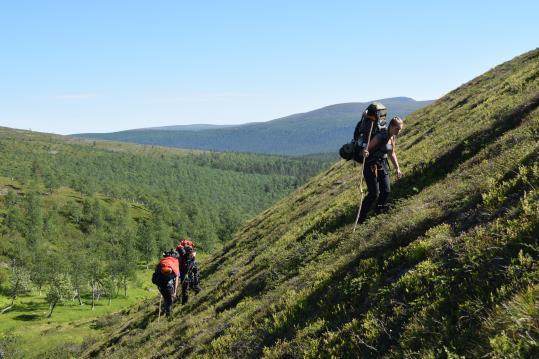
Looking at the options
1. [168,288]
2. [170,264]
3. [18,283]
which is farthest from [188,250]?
[18,283]

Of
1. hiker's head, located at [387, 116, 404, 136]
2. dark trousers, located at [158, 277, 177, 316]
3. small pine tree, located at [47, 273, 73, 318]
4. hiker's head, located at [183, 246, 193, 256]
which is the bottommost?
small pine tree, located at [47, 273, 73, 318]

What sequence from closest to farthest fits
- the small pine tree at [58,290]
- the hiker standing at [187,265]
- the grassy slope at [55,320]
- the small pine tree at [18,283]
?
the hiker standing at [187,265] < the grassy slope at [55,320] < the small pine tree at [58,290] < the small pine tree at [18,283]

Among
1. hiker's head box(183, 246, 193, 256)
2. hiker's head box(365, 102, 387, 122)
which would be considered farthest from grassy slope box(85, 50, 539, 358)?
hiker's head box(183, 246, 193, 256)

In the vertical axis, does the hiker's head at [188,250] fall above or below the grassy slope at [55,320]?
above

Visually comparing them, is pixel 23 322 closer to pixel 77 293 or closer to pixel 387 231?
pixel 77 293

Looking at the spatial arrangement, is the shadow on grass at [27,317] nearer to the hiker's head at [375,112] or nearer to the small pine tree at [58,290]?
the small pine tree at [58,290]

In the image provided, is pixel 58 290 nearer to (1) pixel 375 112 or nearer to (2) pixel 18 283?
(2) pixel 18 283

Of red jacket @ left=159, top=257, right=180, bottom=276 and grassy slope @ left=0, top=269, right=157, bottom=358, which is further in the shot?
grassy slope @ left=0, top=269, right=157, bottom=358

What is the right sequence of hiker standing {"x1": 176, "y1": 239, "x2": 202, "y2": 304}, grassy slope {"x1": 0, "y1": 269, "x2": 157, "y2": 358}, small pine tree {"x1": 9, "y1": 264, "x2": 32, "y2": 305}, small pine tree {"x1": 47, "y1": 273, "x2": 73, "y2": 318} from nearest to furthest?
hiker standing {"x1": 176, "y1": 239, "x2": 202, "y2": 304} < grassy slope {"x1": 0, "y1": 269, "x2": 157, "y2": 358} < small pine tree {"x1": 47, "y1": 273, "x2": 73, "y2": 318} < small pine tree {"x1": 9, "y1": 264, "x2": 32, "y2": 305}

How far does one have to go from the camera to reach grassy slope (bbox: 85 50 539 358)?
6.38 m

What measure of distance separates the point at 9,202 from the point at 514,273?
222m

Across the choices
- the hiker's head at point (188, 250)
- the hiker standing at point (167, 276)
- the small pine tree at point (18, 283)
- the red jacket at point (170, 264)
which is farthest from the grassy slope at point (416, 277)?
the small pine tree at point (18, 283)

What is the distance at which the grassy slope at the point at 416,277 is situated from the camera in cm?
638

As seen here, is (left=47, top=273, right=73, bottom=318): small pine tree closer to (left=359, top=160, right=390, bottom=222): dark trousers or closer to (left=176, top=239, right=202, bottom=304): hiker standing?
(left=176, top=239, right=202, bottom=304): hiker standing
